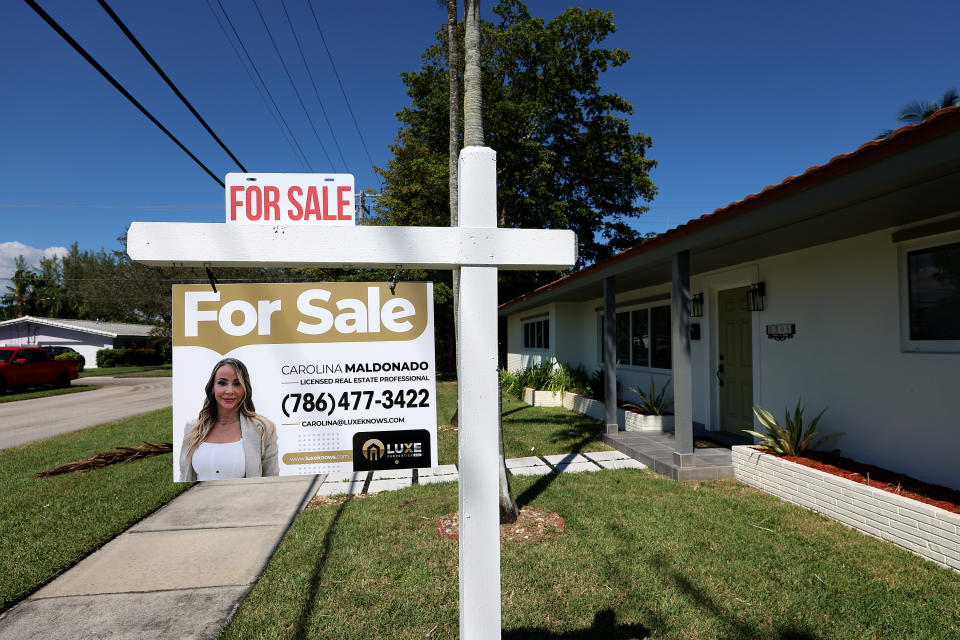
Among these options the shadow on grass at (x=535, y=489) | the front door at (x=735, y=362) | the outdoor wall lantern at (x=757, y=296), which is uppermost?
the outdoor wall lantern at (x=757, y=296)

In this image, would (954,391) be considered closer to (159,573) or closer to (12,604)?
(159,573)

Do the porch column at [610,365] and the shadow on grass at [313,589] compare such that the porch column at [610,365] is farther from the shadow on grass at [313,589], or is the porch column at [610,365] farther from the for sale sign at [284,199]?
the for sale sign at [284,199]

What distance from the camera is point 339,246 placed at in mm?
1529

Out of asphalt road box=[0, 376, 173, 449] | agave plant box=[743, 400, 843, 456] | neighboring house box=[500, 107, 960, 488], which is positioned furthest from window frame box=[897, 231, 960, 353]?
asphalt road box=[0, 376, 173, 449]

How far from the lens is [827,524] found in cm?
395

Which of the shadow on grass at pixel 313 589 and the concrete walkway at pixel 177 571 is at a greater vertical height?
the shadow on grass at pixel 313 589

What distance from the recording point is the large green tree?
16797mm

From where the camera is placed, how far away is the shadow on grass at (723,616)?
2.53 metres

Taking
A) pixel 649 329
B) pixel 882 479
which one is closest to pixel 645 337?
pixel 649 329

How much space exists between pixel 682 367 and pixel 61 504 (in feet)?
22.3

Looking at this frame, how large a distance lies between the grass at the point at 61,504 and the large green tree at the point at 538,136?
1203cm

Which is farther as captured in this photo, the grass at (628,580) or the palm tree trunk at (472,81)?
the palm tree trunk at (472,81)

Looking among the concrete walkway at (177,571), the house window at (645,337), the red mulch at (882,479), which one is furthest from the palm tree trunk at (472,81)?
the house window at (645,337)

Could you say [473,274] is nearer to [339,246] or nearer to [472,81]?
[339,246]
